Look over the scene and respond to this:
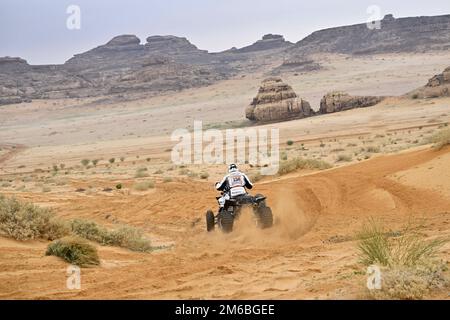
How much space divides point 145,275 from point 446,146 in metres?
12.5

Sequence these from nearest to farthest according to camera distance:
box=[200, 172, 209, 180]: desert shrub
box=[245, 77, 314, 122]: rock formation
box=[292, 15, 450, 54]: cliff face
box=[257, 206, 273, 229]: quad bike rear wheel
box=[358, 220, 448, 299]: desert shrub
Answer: box=[358, 220, 448, 299]: desert shrub → box=[257, 206, 273, 229]: quad bike rear wheel → box=[200, 172, 209, 180]: desert shrub → box=[245, 77, 314, 122]: rock formation → box=[292, 15, 450, 54]: cliff face

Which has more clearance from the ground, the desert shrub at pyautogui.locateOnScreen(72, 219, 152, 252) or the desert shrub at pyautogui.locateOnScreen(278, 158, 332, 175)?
the desert shrub at pyautogui.locateOnScreen(278, 158, 332, 175)

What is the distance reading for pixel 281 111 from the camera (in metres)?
63.9

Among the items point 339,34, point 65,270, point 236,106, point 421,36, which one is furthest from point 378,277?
point 339,34

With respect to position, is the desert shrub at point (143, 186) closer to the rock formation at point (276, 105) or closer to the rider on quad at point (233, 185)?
the rider on quad at point (233, 185)

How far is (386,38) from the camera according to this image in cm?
15512

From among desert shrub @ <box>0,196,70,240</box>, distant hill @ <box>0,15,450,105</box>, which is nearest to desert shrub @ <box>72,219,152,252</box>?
desert shrub @ <box>0,196,70,240</box>

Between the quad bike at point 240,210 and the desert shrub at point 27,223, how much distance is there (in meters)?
3.21

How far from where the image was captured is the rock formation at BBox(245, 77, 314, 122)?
64.0 meters

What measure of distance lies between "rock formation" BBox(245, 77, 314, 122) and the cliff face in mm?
78618

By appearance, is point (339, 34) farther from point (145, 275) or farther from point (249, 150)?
point (145, 275)

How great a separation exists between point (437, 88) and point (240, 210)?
178ft

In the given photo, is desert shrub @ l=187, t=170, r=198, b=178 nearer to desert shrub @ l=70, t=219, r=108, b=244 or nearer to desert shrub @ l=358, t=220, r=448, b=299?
desert shrub @ l=70, t=219, r=108, b=244

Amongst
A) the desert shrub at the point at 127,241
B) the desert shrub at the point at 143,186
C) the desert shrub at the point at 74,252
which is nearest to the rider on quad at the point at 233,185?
the desert shrub at the point at 127,241
